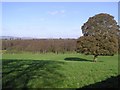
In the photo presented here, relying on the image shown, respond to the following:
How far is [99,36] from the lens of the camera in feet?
165

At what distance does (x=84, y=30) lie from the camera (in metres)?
54.6

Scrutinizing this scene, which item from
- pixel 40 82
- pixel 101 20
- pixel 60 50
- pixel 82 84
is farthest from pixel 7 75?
pixel 60 50

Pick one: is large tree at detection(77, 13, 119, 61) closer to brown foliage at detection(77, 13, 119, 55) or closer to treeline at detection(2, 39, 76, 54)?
brown foliage at detection(77, 13, 119, 55)

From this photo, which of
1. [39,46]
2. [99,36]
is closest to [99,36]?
[99,36]

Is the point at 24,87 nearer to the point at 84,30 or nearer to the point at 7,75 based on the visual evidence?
the point at 7,75

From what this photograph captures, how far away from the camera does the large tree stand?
49719 millimetres

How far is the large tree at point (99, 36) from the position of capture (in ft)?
163

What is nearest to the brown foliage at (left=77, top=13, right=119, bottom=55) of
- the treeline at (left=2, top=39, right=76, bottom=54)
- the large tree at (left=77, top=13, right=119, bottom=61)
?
the large tree at (left=77, top=13, right=119, bottom=61)

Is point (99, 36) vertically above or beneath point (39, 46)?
above

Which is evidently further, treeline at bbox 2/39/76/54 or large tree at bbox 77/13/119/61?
treeline at bbox 2/39/76/54

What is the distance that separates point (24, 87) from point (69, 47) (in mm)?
94158

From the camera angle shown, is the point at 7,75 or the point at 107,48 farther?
the point at 107,48

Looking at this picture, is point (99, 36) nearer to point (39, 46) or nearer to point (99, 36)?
point (99, 36)

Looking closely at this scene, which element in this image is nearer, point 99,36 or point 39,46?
point 99,36
